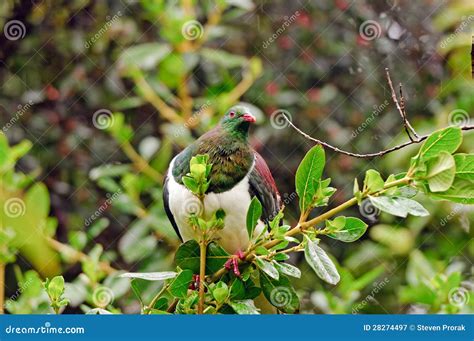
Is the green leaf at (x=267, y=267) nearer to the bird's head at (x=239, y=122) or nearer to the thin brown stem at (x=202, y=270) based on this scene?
the thin brown stem at (x=202, y=270)

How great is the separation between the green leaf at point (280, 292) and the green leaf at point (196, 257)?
0.07 metres

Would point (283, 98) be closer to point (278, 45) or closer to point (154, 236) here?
point (278, 45)

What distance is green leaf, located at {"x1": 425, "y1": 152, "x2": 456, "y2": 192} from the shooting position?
1086mm

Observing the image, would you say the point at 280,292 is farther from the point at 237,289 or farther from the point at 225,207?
the point at 225,207

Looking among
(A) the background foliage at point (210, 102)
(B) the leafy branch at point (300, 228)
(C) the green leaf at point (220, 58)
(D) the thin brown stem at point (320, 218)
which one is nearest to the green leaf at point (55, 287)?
(B) the leafy branch at point (300, 228)

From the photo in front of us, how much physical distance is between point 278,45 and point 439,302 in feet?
3.15

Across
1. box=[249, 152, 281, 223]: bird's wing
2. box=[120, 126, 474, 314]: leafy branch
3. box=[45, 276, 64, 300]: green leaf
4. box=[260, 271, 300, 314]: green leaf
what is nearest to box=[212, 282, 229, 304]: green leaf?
box=[120, 126, 474, 314]: leafy branch

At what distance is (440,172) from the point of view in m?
1.09

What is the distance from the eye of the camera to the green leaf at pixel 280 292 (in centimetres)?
132

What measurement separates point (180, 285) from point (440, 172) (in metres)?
0.41

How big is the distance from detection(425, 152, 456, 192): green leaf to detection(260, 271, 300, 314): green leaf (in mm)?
319

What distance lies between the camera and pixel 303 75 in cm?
246

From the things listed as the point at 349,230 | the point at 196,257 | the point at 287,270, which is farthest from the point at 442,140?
the point at 196,257

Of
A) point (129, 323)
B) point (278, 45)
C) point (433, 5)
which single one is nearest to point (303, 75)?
point (278, 45)
